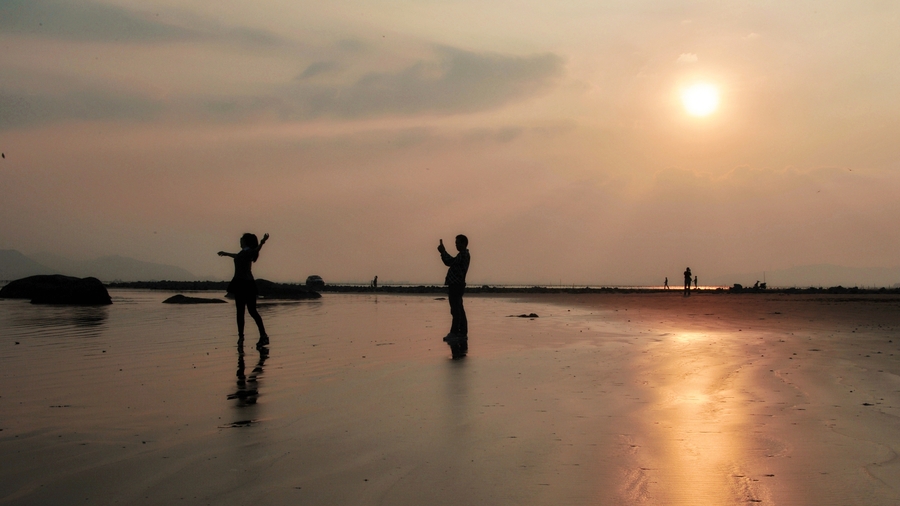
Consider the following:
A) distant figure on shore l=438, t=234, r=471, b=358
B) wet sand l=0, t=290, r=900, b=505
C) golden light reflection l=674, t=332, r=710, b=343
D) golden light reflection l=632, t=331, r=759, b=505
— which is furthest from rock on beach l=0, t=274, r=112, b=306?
golden light reflection l=632, t=331, r=759, b=505

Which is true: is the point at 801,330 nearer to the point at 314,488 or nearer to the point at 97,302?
the point at 314,488

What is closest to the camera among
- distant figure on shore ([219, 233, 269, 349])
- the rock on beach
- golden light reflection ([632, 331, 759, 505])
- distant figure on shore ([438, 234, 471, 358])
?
golden light reflection ([632, 331, 759, 505])

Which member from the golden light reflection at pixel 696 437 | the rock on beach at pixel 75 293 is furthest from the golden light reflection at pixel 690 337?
the rock on beach at pixel 75 293

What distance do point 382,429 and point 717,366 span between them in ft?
19.6

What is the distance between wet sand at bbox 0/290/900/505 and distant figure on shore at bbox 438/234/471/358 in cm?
185

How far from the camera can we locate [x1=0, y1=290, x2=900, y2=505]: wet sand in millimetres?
3996

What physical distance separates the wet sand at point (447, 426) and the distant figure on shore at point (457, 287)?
185 cm

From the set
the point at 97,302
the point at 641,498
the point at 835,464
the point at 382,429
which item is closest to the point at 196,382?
the point at 382,429

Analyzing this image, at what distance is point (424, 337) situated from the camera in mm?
14859

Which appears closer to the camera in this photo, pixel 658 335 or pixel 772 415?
pixel 772 415

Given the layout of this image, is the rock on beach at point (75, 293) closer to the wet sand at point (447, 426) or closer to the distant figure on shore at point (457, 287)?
the wet sand at point (447, 426)

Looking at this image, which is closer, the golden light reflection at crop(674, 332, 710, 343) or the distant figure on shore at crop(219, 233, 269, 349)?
the distant figure on shore at crop(219, 233, 269, 349)

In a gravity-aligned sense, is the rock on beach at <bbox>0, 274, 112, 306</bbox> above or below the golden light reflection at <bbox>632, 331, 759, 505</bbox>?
above

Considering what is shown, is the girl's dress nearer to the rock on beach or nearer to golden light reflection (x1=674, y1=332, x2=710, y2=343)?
golden light reflection (x1=674, y1=332, x2=710, y2=343)
